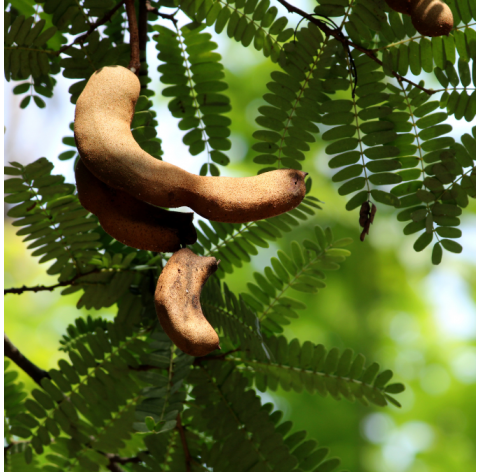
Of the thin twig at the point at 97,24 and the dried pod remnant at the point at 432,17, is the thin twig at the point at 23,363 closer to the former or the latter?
the thin twig at the point at 97,24

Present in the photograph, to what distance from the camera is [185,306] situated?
0.99 feet

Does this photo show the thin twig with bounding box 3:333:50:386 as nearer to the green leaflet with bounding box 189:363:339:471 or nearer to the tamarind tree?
the tamarind tree

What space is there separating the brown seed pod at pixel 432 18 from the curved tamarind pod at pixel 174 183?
17 centimetres

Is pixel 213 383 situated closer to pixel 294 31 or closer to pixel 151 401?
pixel 151 401

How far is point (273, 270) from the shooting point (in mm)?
807

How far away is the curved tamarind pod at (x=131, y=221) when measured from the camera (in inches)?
14.0

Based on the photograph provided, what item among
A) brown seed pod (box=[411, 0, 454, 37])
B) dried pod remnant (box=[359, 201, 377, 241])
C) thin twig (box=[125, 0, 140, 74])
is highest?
brown seed pod (box=[411, 0, 454, 37])

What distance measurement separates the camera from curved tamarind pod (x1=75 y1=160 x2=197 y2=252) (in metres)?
0.35

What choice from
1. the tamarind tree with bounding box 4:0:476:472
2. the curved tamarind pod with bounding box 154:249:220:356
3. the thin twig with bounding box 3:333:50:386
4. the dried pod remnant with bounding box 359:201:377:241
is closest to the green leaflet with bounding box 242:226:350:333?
the tamarind tree with bounding box 4:0:476:472

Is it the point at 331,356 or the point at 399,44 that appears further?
the point at 331,356

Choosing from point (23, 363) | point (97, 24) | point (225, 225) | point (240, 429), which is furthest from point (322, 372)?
point (97, 24)

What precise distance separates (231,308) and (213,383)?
0.15 m

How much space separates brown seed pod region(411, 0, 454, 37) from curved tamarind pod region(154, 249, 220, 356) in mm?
264

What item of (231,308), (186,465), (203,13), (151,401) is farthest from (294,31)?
(186,465)
